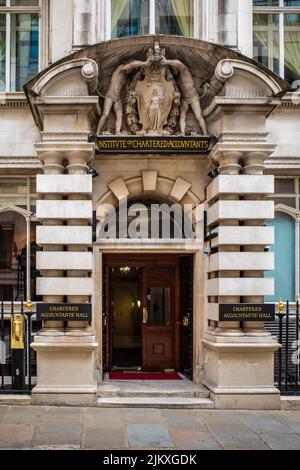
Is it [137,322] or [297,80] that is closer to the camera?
[297,80]

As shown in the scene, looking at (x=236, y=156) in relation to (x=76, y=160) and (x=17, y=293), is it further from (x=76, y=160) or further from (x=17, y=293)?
(x=17, y=293)

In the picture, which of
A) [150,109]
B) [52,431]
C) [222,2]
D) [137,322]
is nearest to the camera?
[52,431]

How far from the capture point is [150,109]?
11.7 metres

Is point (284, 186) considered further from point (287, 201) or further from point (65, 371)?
point (65, 371)

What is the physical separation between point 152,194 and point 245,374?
13.4ft

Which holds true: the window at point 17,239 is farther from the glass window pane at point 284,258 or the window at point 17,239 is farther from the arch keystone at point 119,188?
the glass window pane at point 284,258

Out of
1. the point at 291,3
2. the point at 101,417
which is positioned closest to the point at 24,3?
the point at 291,3

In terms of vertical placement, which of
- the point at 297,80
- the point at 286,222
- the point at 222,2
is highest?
the point at 222,2

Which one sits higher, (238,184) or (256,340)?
(238,184)

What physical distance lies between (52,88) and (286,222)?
5741 mm

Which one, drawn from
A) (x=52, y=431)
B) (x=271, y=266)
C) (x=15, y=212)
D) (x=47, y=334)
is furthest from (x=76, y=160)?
(x=52, y=431)

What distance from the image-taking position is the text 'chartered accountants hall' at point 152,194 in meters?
11.0

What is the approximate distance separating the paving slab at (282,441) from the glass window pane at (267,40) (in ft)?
26.4

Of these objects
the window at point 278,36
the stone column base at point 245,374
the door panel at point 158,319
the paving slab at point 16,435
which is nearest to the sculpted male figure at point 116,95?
the window at point 278,36
